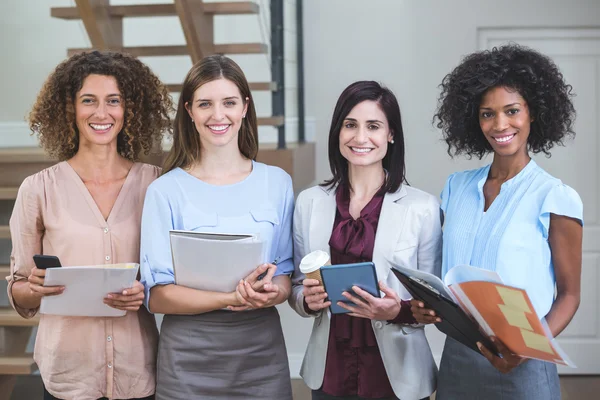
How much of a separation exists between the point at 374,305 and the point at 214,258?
0.42 metres

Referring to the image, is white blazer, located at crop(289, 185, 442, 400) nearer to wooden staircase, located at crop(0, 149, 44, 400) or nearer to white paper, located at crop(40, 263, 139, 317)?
white paper, located at crop(40, 263, 139, 317)

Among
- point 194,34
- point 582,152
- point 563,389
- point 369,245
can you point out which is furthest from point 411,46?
Result: point 369,245

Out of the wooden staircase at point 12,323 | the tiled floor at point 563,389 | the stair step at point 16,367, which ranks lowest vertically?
the tiled floor at point 563,389

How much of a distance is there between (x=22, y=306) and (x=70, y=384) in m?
0.27

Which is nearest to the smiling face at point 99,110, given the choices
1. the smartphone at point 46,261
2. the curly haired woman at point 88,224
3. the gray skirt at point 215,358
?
the curly haired woman at point 88,224

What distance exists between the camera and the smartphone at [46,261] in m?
1.92

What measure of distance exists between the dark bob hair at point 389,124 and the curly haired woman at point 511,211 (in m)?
0.16

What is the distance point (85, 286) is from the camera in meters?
1.96

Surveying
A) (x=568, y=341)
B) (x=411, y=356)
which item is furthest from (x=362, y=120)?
(x=568, y=341)

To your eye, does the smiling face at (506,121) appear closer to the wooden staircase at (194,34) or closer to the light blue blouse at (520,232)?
the light blue blouse at (520,232)

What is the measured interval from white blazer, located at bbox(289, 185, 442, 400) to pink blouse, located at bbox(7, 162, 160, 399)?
472 millimetres

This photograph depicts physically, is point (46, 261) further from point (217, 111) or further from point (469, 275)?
point (469, 275)

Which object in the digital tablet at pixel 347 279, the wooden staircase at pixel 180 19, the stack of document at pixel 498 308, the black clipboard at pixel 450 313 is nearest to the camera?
the stack of document at pixel 498 308

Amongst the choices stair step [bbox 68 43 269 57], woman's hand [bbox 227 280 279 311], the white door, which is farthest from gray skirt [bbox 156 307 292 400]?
the white door
